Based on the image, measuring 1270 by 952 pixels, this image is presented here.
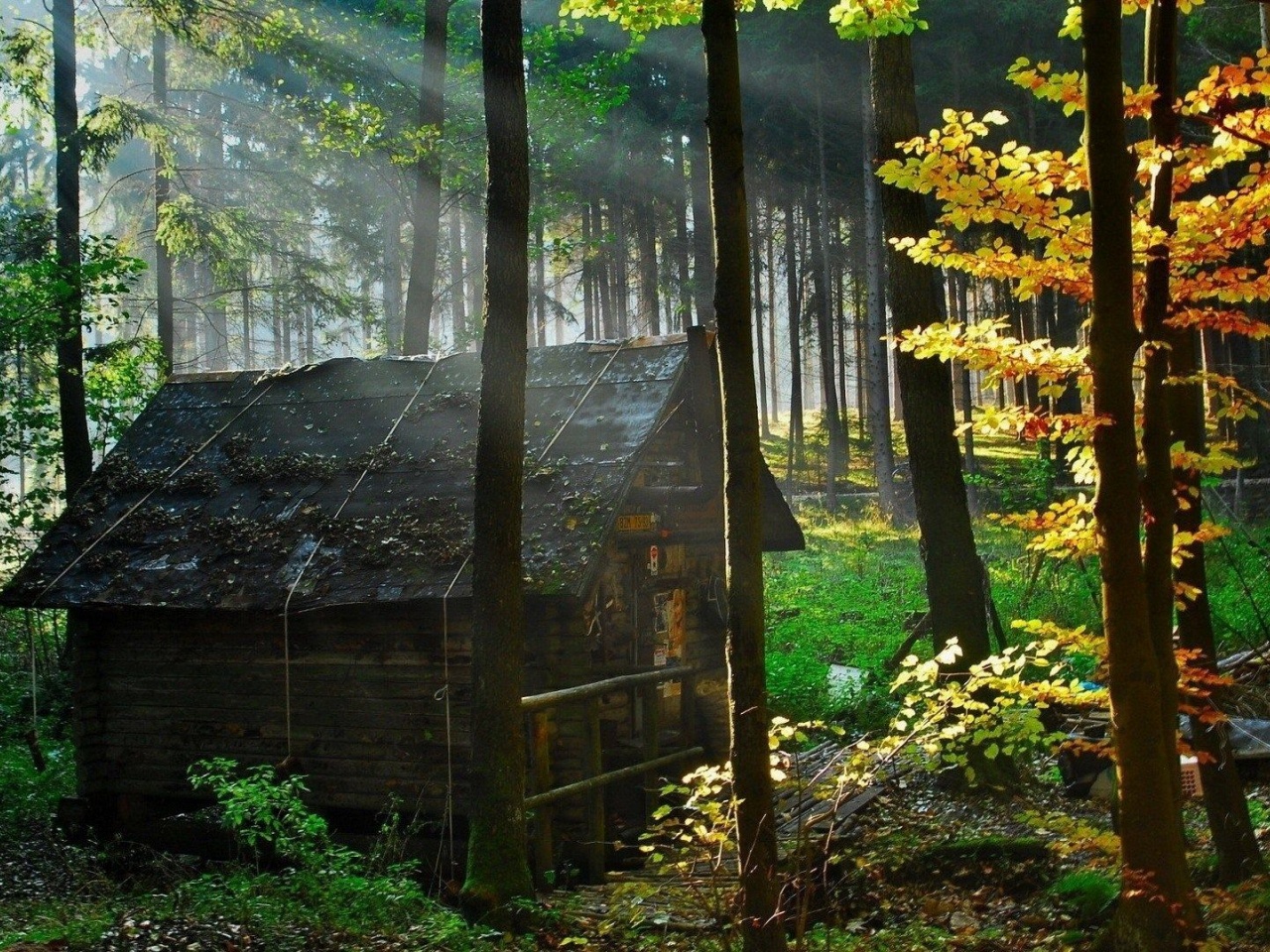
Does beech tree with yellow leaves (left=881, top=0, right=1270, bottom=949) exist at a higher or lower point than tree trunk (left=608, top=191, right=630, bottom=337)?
lower

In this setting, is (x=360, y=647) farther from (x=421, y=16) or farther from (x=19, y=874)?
(x=421, y=16)

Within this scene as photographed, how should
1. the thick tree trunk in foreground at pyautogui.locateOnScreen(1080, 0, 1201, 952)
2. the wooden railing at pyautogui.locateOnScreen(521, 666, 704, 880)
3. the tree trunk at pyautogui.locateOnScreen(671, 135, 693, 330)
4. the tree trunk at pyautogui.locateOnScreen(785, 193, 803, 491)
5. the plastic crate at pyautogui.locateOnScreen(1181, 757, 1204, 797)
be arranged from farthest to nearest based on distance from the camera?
the tree trunk at pyautogui.locateOnScreen(785, 193, 803, 491), the tree trunk at pyautogui.locateOnScreen(671, 135, 693, 330), the plastic crate at pyautogui.locateOnScreen(1181, 757, 1204, 797), the wooden railing at pyautogui.locateOnScreen(521, 666, 704, 880), the thick tree trunk in foreground at pyautogui.locateOnScreen(1080, 0, 1201, 952)

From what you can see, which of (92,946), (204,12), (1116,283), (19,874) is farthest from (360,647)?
(204,12)

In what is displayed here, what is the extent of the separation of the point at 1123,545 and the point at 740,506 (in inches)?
77.3

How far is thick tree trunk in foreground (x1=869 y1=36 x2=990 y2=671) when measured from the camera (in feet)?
35.5

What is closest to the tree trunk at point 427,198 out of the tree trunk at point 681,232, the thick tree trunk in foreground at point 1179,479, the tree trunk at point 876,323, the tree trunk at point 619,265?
the tree trunk at point 876,323

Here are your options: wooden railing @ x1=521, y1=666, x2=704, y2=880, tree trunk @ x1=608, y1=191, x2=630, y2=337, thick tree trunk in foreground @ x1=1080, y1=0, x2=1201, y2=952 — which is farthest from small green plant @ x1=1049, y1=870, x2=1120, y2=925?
tree trunk @ x1=608, y1=191, x2=630, y2=337

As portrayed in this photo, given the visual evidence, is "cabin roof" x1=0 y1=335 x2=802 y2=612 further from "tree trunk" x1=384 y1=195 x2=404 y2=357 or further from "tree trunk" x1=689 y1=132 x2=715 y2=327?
"tree trunk" x1=689 y1=132 x2=715 y2=327

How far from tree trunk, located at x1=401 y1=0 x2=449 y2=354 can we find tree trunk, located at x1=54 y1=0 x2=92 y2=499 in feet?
17.1

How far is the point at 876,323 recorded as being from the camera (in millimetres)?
29203

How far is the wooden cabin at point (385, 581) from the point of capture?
11.4 meters

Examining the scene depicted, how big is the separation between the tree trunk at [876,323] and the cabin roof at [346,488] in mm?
15583

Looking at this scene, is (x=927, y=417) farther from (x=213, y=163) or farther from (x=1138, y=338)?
(x=213, y=163)

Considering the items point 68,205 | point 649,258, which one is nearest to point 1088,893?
point 68,205
